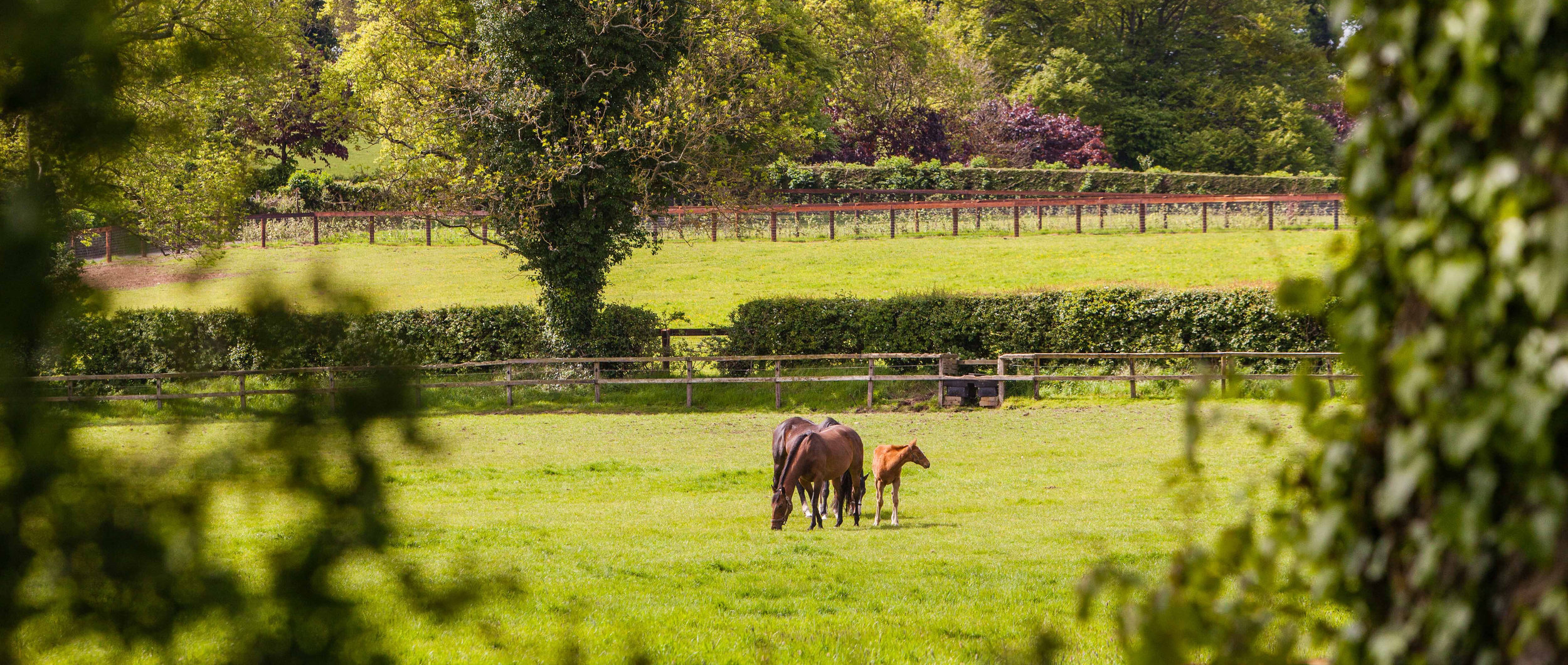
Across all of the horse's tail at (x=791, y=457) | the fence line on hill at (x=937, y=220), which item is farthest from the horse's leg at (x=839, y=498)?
the fence line on hill at (x=937, y=220)

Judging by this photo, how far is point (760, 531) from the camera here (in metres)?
12.0

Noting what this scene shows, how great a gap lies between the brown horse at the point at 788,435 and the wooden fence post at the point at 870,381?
9.42 m

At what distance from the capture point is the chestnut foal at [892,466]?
40.7 ft

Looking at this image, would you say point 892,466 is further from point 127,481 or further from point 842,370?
point 842,370

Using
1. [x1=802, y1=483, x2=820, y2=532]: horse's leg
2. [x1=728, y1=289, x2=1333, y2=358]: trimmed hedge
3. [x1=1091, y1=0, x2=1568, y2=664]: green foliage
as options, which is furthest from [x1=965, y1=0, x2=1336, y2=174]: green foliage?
[x1=1091, y1=0, x2=1568, y2=664]: green foliage

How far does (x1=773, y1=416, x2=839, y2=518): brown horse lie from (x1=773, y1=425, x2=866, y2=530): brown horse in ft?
0.63

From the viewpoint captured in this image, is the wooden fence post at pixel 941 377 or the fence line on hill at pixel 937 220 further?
the fence line on hill at pixel 937 220

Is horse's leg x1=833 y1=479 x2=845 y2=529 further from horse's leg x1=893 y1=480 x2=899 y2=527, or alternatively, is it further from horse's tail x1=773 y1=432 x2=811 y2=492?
horse's tail x1=773 y1=432 x2=811 y2=492

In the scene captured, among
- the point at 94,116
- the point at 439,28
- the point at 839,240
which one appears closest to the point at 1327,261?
the point at 94,116

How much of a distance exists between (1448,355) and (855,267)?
3365cm

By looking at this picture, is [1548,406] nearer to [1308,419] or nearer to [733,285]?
[1308,419]

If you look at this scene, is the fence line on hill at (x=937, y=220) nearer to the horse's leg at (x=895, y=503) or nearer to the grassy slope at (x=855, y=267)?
the grassy slope at (x=855, y=267)

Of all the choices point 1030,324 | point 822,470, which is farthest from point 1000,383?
point 822,470

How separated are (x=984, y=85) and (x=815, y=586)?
47.9m
